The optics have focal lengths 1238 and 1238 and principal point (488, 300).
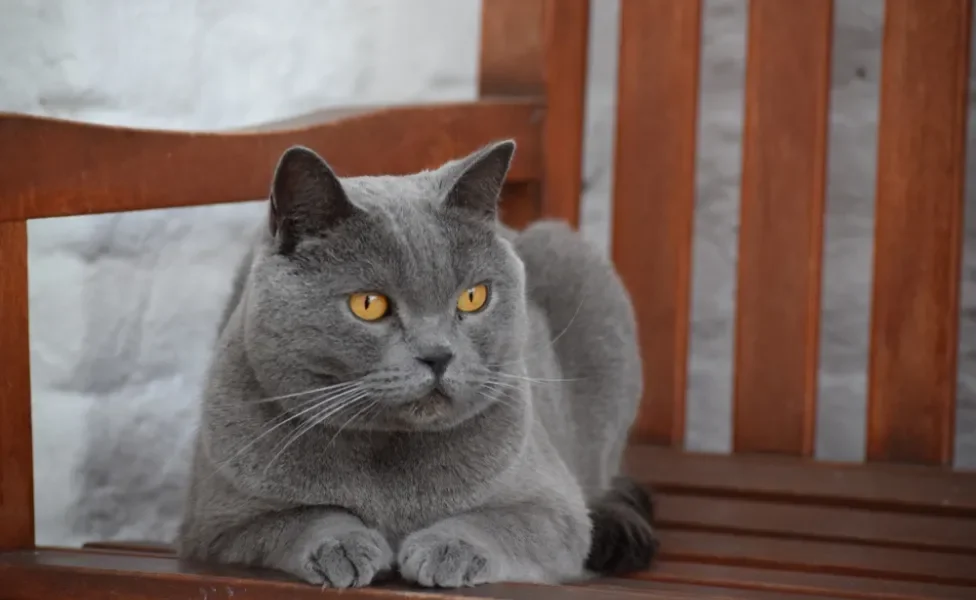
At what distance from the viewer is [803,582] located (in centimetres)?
123

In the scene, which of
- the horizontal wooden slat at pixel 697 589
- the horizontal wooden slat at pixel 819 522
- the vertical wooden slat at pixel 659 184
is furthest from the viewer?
the vertical wooden slat at pixel 659 184

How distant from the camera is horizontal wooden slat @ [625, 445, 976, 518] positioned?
4.94ft

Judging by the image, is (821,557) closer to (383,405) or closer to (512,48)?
(383,405)

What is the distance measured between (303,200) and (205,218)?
76cm

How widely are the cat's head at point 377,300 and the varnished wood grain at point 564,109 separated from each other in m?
0.67

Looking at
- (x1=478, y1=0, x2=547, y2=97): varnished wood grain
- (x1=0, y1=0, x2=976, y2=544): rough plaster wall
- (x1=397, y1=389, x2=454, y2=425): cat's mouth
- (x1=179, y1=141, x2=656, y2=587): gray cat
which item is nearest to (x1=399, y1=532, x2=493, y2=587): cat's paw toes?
(x1=179, y1=141, x2=656, y2=587): gray cat

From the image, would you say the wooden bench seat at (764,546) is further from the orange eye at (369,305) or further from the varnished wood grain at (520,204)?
the varnished wood grain at (520,204)

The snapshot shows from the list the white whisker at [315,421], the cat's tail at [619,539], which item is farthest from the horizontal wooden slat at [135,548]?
the cat's tail at [619,539]

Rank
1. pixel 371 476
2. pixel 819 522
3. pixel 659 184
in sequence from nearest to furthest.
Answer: pixel 371 476
pixel 819 522
pixel 659 184

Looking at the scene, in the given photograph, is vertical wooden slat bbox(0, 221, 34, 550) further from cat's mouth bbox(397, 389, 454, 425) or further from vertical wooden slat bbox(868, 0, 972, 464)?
vertical wooden slat bbox(868, 0, 972, 464)

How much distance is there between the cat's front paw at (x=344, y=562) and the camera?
987 mm

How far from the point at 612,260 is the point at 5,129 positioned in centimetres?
87

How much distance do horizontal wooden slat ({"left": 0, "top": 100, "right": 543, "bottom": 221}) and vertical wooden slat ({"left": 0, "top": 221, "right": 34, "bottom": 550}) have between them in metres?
0.04

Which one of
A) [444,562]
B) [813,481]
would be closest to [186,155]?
[444,562]
